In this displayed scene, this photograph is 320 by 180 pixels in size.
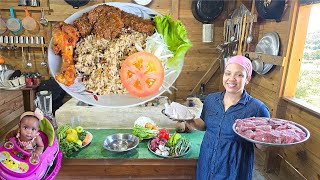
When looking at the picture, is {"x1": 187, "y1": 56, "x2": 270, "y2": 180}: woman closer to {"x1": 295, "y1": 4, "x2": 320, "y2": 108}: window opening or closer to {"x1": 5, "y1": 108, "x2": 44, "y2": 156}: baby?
{"x1": 5, "y1": 108, "x2": 44, "y2": 156}: baby

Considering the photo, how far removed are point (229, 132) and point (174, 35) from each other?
2.10 ft

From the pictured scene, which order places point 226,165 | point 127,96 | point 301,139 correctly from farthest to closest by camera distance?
point 226,165 → point 301,139 → point 127,96

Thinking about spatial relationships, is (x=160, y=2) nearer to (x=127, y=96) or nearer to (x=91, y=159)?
(x=91, y=159)

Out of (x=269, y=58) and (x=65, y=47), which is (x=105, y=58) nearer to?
(x=65, y=47)

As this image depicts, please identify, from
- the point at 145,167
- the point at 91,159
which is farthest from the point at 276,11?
the point at 91,159

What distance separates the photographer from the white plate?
704 mm

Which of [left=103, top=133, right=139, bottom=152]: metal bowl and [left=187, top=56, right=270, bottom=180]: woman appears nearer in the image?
[left=187, top=56, right=270, bottom=180]: woman

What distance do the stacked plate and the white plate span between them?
2.12 m

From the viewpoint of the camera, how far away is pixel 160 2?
343 centimetres

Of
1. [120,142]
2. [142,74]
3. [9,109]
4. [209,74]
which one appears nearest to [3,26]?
[9,109]

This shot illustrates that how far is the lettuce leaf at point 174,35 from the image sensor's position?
0.77m

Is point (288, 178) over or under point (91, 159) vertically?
under

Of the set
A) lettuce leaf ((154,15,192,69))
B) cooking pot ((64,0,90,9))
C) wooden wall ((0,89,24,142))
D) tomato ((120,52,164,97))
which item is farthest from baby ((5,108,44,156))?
cooking pot ((64,0,90,9))

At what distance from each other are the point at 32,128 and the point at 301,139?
1207 mm
